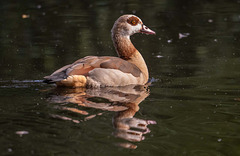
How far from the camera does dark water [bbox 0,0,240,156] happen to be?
20.8 ft

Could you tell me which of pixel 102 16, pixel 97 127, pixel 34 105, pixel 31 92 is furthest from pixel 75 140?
pixel 102 16

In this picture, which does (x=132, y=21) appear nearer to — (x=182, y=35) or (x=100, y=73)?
(x=100, y=73)

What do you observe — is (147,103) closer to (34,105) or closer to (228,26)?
(34,105)

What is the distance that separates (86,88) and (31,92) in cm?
105

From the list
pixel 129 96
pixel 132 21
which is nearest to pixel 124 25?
pixel 132 21

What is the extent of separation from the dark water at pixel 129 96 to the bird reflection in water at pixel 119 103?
2cm

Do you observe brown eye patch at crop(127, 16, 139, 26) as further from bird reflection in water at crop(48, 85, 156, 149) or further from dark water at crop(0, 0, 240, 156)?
bird reflection in water at crop(48, 85, 156, 149)

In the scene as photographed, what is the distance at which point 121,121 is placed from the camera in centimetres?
723

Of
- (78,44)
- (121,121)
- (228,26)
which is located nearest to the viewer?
(121,121)

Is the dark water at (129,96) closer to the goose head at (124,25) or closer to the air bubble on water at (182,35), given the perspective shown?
the air bubble on water at (182,35)

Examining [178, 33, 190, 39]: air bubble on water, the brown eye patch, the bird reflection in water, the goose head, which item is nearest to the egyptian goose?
the bird reflection in water

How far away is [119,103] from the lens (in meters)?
8.30

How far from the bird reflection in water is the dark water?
0.02 meters

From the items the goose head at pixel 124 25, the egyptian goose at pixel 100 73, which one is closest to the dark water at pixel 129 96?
the egyptian goose at pixel 100 73
